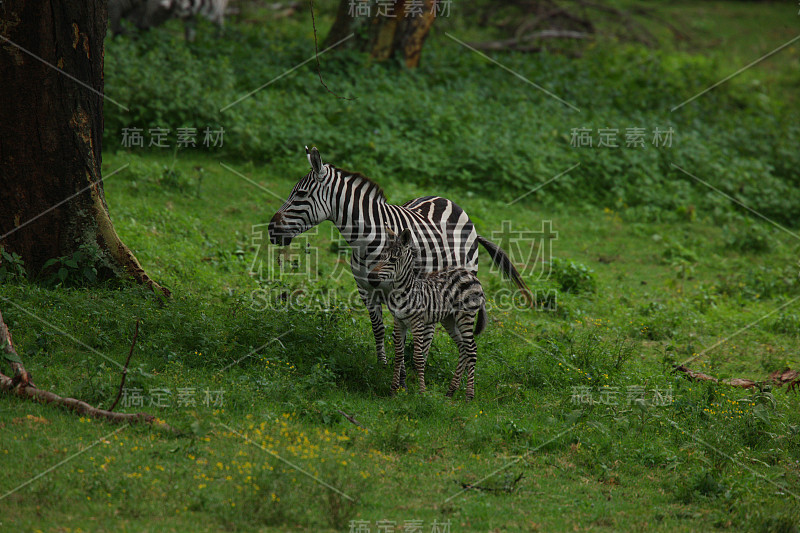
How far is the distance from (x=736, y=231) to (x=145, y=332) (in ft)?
40.4

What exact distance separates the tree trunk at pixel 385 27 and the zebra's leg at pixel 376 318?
11.7 meters

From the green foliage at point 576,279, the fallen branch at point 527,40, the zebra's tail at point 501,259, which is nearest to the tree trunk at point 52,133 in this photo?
the zebra's tail at point 501,259

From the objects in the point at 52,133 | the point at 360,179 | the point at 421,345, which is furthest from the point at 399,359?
the point at 52,133

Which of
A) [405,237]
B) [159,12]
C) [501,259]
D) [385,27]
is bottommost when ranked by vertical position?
[501,259]

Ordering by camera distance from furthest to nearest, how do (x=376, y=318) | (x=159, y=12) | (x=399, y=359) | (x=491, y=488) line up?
(x=159, y=12) → (x=376, y=318) → (x=399, y=359) → (x=491, y=488)

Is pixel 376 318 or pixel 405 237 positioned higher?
pixel 405 237

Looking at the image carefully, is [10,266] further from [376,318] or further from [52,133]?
[376,318]

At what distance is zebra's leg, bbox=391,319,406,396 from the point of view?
8805 mm

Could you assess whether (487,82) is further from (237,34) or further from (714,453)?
(714,453)

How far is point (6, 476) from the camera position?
6047 mm

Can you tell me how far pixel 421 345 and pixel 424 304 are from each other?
1.59 ft

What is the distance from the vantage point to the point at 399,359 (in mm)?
8828

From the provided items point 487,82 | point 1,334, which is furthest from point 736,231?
point 1,334

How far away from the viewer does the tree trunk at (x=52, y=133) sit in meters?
8.98
